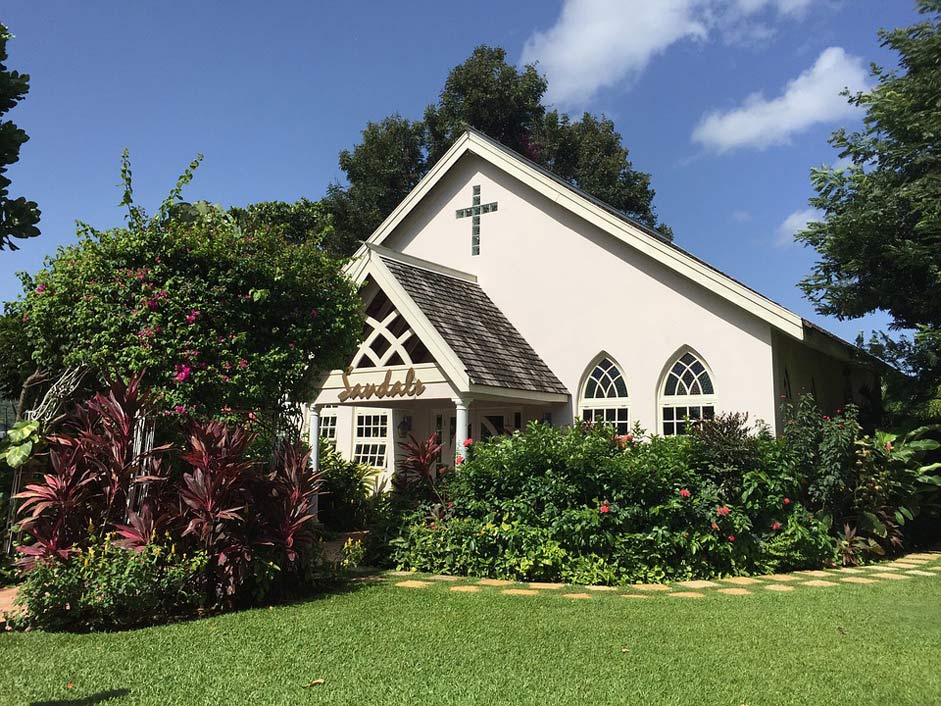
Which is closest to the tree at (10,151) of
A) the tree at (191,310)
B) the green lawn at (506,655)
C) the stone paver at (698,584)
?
the green lawn at (506,655)

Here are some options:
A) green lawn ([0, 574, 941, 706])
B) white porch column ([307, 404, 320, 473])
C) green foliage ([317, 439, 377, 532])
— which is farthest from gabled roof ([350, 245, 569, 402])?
green lawn ([0, 574, 941, 706])

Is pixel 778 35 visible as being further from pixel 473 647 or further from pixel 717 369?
pixel 473 647

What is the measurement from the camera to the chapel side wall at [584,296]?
13320 mm

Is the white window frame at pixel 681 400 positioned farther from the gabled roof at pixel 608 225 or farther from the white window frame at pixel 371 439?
the white window frame at pixel 371 439

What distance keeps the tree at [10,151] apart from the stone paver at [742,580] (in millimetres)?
9110

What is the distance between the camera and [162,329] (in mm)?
8906

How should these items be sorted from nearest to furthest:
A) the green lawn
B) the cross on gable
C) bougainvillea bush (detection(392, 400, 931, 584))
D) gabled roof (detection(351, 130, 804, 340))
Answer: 1. the green lawn
2. bougainvillea bush (detection(392, 400, 931, 584))
3. gabled roof (detection(351, 130, 804, 340))
4. the cross on gable

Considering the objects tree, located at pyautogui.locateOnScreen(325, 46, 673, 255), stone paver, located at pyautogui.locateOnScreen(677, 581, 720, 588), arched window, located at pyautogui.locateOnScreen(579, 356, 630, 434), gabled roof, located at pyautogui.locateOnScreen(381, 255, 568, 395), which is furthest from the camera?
tree, located at pyautogui.locateOnScreen(325, 46, 673, 255)

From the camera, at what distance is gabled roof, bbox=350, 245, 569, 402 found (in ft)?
40.6

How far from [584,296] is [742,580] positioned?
23.1 ft

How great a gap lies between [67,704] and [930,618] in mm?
7925

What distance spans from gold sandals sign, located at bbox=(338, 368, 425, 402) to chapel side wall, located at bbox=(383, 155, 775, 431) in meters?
3.68

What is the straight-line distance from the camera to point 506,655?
588 centimetres

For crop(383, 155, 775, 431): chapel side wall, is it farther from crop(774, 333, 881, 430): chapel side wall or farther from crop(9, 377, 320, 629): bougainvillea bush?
crop(9, 377, 320, 629): bougainvillea bush
